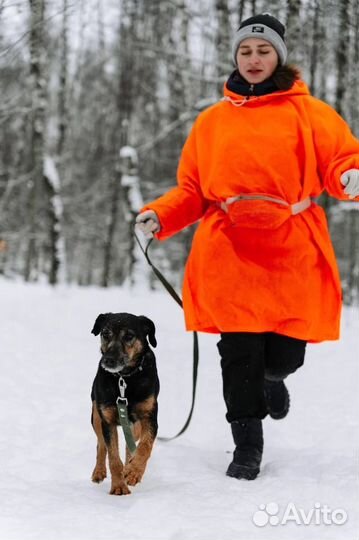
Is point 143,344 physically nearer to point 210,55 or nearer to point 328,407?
point 328,407

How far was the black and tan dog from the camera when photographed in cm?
289

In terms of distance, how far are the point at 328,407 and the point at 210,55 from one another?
16.9 m

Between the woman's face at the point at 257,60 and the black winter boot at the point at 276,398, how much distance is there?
182 cm

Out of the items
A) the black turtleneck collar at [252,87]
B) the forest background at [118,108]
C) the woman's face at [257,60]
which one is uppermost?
the woman's face at [257,60]

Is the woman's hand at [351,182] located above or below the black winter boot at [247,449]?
above

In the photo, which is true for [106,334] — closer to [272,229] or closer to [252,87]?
[272,229]

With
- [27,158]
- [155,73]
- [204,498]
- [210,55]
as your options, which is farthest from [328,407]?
[27,158]

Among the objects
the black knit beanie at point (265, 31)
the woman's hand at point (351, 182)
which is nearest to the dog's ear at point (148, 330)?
the woman's hand at point (351, 182)

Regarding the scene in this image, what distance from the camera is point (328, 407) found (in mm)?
5203

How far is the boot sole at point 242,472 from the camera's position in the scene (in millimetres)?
3477

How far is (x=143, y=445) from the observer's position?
9.90 ft

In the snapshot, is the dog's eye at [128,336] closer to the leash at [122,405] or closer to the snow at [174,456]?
the leash at [122,405]

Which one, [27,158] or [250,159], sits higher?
[250,159]

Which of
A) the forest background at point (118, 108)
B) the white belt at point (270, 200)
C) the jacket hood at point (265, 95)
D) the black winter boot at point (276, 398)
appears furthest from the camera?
the forest background at point (118, 108)
